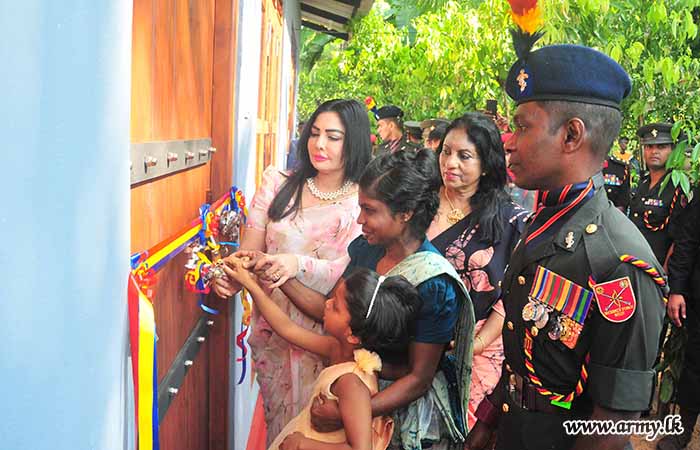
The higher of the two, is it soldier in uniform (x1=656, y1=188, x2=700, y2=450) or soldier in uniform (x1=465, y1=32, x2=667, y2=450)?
soldier in uniform (x1=465, y1=32, x2=667, y2=450)

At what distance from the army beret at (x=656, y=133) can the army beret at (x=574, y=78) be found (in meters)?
4.36

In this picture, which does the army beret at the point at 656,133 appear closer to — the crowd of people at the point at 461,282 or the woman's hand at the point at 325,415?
the crowd of people at the point at 461,282

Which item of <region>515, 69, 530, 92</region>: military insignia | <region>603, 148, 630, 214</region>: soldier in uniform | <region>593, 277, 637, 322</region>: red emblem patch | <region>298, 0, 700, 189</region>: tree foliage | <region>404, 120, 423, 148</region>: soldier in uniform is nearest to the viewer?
<region>593, 277, 637, 322</region>: red emblem patch

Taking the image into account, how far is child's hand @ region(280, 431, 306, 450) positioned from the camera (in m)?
2.07

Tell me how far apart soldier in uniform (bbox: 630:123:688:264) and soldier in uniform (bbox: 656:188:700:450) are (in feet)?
2.71

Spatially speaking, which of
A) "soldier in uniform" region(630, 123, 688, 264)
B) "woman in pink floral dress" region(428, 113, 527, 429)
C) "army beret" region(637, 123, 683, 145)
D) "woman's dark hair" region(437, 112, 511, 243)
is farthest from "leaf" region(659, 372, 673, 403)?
"woman's dark hair" region(437, 112, 511, 243)

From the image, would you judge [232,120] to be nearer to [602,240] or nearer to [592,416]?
[602,240]

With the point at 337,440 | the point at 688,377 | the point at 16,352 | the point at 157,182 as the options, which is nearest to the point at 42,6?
the point at 16,352

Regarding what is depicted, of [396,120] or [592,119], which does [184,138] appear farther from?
[396,120]

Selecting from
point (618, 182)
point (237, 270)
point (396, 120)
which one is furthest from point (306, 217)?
point (396, 120)

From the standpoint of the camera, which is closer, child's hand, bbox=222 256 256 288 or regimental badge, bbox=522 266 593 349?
Answer: regimental badge, bbox=522 266 593 349

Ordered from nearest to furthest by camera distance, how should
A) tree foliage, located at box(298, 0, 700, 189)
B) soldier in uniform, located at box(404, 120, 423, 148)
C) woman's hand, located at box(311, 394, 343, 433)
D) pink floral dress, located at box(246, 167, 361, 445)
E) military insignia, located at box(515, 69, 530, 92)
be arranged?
military insignia, located at box(515, 69, 530, 92)
woman's hand, located at box(311, 394, 343, 433)
pink floral dress, located at box(246, 167, 361, 445)
tree foliage, located at box(298, 0, 700, 189)
soldier in uniform, located at box(404, 120, 423, 148)

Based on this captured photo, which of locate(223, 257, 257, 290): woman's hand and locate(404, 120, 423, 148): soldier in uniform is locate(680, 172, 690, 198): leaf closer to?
locate(223, 257, 257, 290): woman's hand

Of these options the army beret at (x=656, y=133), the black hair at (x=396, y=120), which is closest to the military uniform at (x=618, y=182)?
the army beret at (x=656, y=133)
